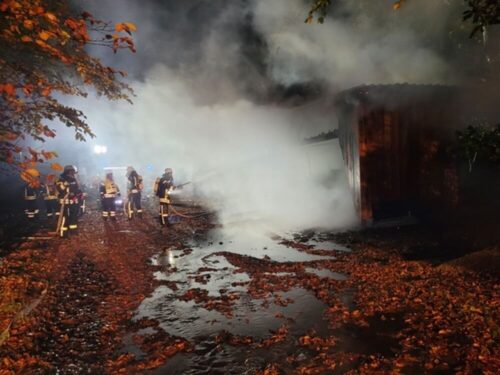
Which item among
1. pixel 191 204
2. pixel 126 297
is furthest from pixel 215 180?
pixel 126 297

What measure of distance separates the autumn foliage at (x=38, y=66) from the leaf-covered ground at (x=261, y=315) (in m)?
2.38

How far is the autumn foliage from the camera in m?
3.85

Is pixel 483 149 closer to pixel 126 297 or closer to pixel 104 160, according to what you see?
pixel 126 297

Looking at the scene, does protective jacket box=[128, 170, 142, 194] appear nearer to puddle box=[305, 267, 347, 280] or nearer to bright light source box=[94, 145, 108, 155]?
puddle box=[305, 267, 347, 280]

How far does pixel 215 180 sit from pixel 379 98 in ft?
39.9

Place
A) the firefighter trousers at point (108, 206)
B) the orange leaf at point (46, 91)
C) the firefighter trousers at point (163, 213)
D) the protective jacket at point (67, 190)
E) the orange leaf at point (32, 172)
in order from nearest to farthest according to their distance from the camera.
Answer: the orange leaf at point (32, 172)
the orange leaf at point (46, 91)
the protective jacket at point (67, 190)
the firefighter trousers at point (163, 213)
the firefighter trousers at point (108, 206)

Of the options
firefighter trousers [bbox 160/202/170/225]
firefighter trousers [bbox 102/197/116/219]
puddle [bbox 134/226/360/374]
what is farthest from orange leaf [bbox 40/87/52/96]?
firefighter trousers [bbox 102/197/116/219]

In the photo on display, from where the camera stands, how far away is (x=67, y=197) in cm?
1151

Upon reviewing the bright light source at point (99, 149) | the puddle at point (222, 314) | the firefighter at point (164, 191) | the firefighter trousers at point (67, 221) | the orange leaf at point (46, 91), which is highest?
the bright light source at point (99, 149)

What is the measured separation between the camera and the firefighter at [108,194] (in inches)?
511

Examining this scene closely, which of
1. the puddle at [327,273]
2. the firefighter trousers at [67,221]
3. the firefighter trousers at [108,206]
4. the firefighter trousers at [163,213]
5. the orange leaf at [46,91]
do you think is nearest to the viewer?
the orange leaf at [46,91]

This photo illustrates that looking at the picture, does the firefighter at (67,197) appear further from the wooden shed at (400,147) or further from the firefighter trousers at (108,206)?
the wooden shed at (400,147)

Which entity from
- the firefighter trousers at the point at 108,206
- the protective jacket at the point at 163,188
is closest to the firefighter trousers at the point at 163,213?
the protective jacket at the point at 163,188

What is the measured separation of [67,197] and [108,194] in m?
1.76
